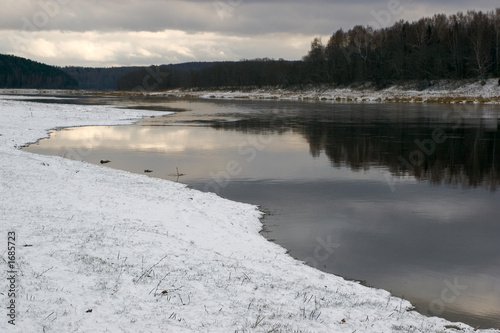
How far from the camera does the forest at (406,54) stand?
105188 mm

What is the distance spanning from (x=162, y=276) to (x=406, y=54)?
393ft

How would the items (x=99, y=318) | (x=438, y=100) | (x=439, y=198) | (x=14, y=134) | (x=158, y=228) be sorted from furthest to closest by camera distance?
(x=438, y=100) → (x=14, y=134) → (x=439, y=198) → (x=158, y=228) → (x=99, y=318)

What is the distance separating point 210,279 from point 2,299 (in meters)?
3.50

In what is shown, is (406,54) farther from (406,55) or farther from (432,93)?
(432,93)

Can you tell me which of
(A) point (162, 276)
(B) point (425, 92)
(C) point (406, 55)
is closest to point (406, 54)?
(C) point (406, 55)

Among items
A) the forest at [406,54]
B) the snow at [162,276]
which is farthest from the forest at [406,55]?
the snow at [162,276]

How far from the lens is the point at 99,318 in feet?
24.2

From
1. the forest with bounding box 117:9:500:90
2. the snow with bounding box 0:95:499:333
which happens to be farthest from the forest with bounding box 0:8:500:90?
the snow with bounding box 0:95:499:333

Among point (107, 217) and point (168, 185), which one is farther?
point (168, 185)

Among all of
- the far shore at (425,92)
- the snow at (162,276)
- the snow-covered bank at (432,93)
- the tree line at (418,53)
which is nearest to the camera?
the snow at (162,276)

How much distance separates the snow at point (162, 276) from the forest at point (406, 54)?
94.3m

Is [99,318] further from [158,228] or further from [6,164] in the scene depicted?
[6,164]

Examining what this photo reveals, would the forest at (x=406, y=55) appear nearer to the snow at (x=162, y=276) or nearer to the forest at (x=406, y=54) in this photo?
the forest at (x=406, y=54)

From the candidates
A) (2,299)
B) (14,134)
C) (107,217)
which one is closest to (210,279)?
→ (2,299)
